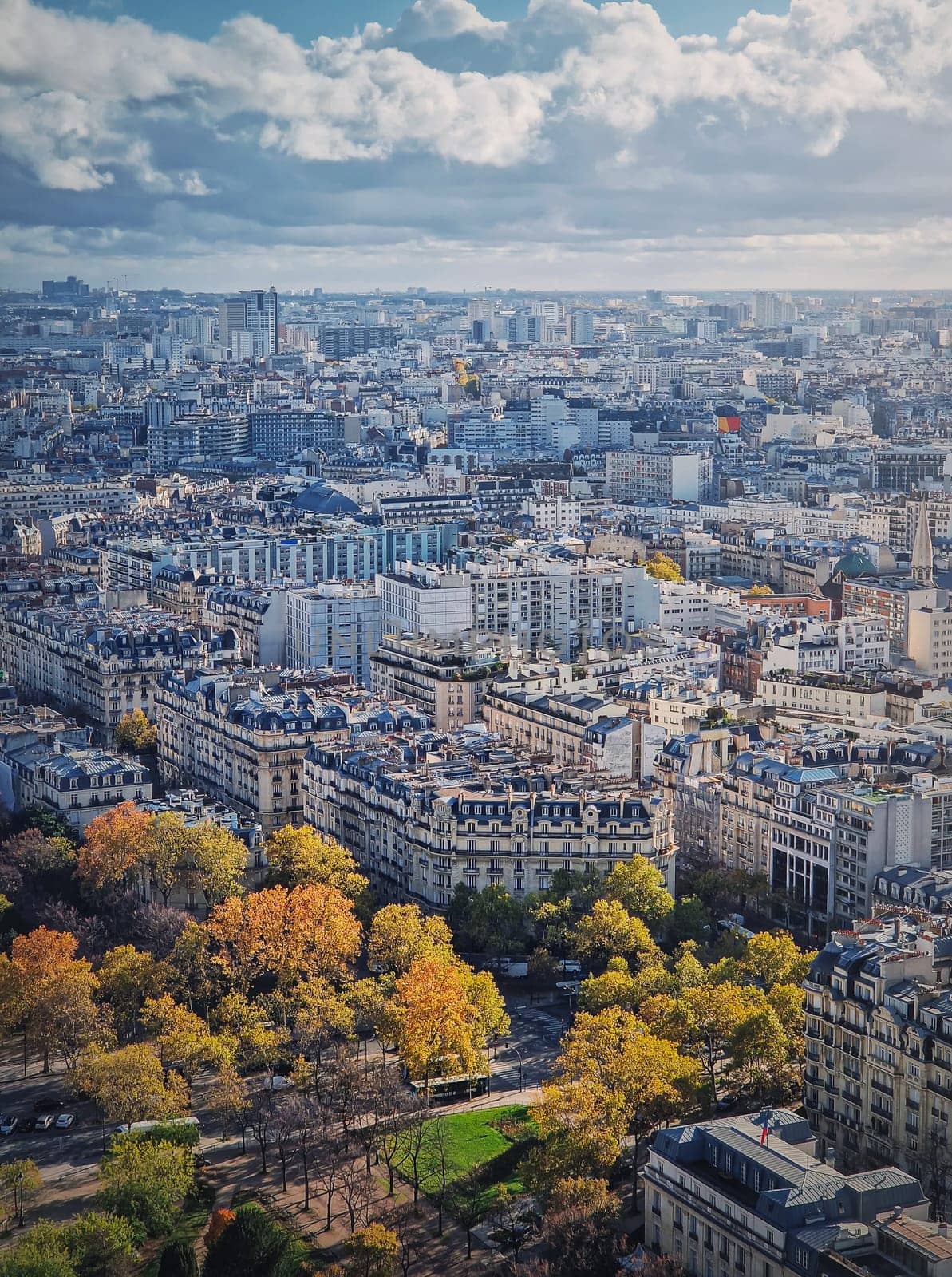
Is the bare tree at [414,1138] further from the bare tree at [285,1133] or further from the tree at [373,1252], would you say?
the tree at [373,1252]

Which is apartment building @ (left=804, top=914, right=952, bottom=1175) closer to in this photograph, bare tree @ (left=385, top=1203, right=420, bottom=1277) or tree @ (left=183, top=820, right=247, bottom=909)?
bare tree @ (left=385, top=1203, right=420, bottom=1277)

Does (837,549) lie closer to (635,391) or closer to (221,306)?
(635,391)

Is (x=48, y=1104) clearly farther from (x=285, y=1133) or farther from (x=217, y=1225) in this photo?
(x=217, y=1225)

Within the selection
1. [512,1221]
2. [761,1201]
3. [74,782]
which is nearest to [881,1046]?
[761,1201]

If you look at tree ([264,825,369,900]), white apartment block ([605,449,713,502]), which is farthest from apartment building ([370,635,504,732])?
white apartment block ([605,449,713,502])

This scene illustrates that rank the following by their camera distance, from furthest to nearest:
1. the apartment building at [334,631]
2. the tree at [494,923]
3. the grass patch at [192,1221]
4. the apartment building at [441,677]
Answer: the apartment building at [334,631], the apartment building at [441,677], the tree at [494,923], the grass patch at [192,1221]

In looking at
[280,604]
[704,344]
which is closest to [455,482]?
[280,604]

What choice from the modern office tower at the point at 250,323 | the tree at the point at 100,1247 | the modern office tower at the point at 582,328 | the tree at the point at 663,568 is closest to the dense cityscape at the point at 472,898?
the tree at the point at 100,1247
